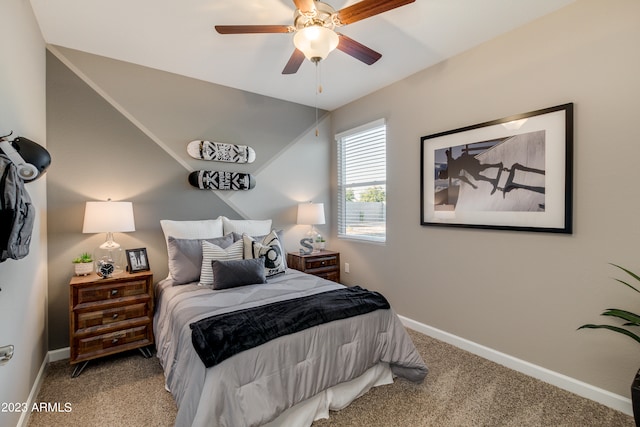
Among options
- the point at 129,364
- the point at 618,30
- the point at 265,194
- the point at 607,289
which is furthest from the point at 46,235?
the point at 618,30

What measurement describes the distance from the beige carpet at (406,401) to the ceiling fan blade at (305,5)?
8.00 ft

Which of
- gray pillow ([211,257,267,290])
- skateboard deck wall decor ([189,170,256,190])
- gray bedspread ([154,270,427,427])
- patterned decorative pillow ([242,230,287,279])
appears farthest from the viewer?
skateboard deck wall decor ([189,170,256,190])

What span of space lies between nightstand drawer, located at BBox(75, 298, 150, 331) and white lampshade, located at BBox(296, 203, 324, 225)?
189cm

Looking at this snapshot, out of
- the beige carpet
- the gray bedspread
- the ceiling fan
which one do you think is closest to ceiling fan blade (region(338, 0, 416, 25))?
the ceiling fan

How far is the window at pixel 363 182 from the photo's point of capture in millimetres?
3623

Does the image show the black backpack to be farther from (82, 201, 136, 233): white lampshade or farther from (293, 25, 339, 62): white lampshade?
(293, 25, 339, 62): white lampshade

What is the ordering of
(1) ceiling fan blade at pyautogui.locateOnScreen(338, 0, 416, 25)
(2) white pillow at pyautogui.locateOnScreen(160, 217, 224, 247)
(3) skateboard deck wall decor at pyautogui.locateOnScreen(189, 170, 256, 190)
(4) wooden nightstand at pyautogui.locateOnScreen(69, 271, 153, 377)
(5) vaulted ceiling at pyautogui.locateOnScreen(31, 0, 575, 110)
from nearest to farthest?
1. (1) ceiling fan blade at pyautogui.locateOnScreen(338, 0, 416, 25)
2. (5) vaulted ceiling at pyautogui.locateOnScreen(31, 0, 575, 110)
3. (4) wooden nightstand at pyautogui.locateOnScreen(69, 271, 153, 377)
4. (2) white pillow at pyautogui.locateOnScreen(160, 217, 224, 247)
5. (3) skateboard deck wall decor at pyautogui.locateOnScreen(189, 170, 256, 190)

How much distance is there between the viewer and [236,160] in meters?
3.46

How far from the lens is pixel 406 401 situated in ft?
6.67

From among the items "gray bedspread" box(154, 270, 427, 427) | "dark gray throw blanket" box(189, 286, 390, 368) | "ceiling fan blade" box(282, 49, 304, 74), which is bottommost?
"gray bedspread" box(154, 270, 427, 427)

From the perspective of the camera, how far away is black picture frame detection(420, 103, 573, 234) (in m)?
2.18

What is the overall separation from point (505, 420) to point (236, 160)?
3.26m

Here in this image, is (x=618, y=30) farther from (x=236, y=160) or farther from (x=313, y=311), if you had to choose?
(x=236, y=160)

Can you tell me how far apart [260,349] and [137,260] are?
1.74 metres
